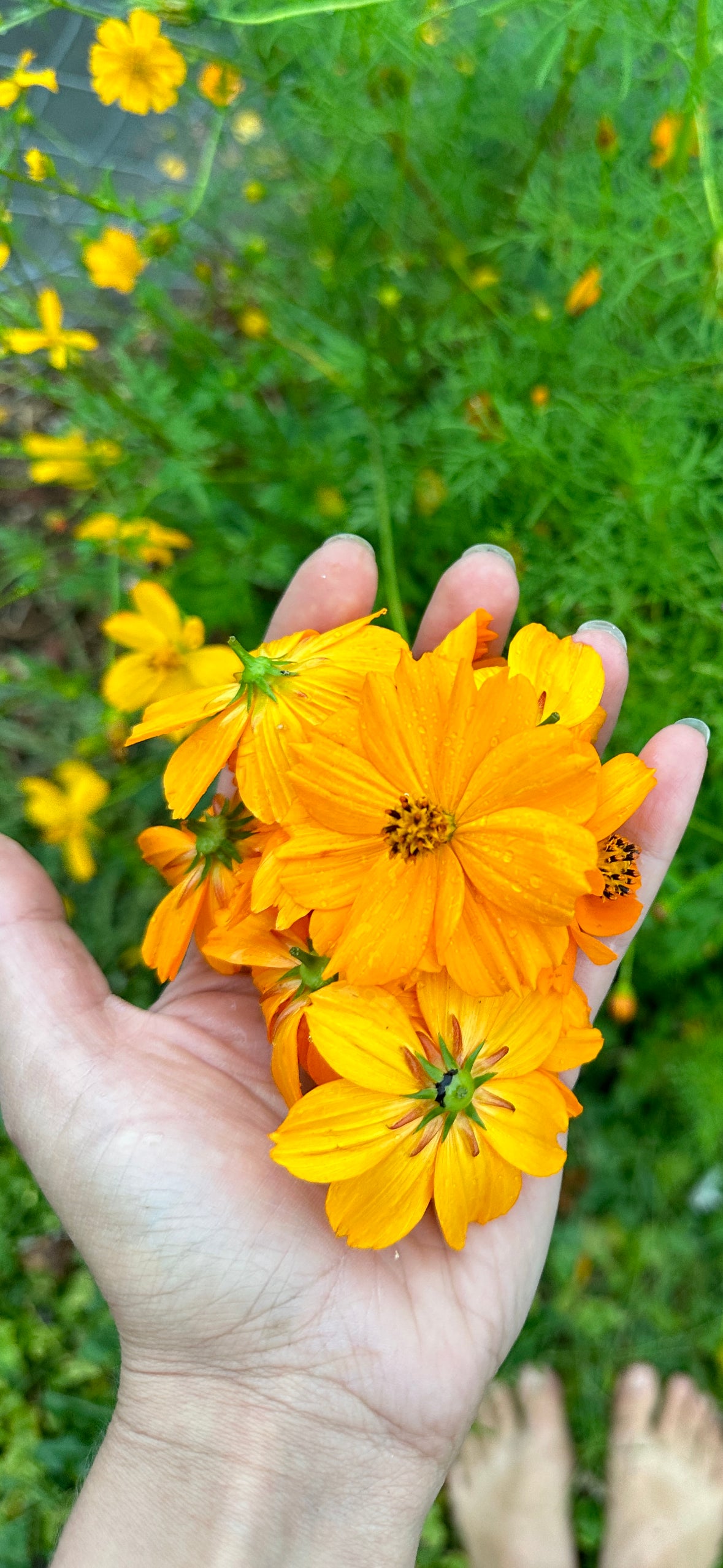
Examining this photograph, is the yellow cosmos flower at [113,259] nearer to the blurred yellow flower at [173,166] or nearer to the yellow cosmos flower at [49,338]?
the yellow cosmos flower at [49,338]

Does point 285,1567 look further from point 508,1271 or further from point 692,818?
point 692,818

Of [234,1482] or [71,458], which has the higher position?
[71,458]

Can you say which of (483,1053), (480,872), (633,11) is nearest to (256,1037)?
(483,1053)

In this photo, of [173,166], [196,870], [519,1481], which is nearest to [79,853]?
[196,870]

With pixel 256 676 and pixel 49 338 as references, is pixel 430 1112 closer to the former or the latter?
pixel 256 676

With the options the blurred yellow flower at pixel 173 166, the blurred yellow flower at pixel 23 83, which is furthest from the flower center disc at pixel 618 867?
the blurred yellow flower at pixel 173 166

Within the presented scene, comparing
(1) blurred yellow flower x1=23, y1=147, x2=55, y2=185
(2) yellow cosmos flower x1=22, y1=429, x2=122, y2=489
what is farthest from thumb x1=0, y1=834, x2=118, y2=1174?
(1) blurred yellow flower x1=23, y1=147, x2=55, y2=185
